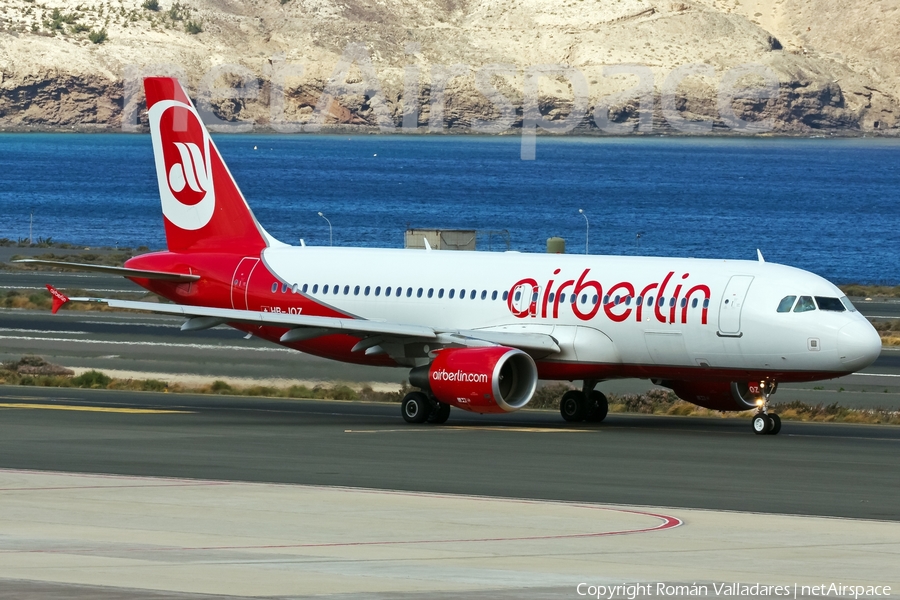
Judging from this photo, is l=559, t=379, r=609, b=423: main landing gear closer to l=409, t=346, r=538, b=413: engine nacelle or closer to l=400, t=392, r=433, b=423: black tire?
l=409, t=346, r=538, b=413: engine nacelle

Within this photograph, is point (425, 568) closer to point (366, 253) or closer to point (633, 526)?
point (633, 526)

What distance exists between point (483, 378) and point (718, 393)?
566cm

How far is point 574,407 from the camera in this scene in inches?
1453

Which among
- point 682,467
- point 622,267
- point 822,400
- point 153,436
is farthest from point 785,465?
point 822,400

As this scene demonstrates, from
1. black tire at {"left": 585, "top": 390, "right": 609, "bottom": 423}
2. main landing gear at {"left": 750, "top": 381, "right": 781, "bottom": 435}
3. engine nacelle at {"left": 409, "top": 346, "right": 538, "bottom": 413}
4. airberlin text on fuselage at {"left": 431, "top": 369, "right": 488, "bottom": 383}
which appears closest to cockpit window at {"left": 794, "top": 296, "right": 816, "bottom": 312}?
main landing gear at {"left": 750, "top": 381, "right": 781, "bottom": 435}

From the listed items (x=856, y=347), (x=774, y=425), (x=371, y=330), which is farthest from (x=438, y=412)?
(x=856, y=347)

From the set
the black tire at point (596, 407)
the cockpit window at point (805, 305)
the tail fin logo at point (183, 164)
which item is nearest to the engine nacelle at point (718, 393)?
the black tire at point (596, 407)

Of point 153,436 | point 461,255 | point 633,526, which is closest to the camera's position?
point 633,526

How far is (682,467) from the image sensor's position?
1094 inches

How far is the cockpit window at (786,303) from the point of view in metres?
33.1

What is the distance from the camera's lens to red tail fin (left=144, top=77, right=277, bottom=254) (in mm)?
41094

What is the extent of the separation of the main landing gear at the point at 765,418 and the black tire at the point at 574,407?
4194mm

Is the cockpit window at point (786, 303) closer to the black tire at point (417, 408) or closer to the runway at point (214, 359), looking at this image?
the black tire at point (417, 408)

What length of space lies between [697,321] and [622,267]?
2.46m
